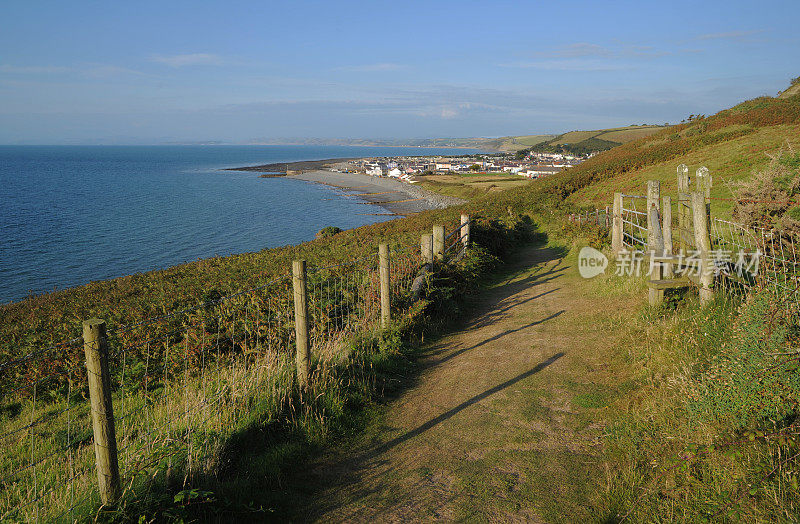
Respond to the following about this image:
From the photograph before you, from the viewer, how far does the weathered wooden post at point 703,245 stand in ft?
23.8

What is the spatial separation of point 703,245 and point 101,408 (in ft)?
26.2

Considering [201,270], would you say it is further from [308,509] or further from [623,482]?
[623,482]

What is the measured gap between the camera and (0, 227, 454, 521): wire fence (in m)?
4.20

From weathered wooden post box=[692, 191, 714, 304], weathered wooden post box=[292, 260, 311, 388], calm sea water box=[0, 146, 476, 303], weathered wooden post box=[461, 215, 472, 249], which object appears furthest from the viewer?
calm sea water box=[0, 146, 476, 303]

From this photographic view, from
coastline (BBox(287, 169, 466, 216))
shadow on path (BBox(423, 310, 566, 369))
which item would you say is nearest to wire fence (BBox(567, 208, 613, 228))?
shadow on path (BBox(423, 310, 566, 369))

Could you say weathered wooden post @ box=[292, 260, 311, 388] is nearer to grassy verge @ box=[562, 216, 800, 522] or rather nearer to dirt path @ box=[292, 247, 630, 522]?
dirt path @ box=[292, 247, 630, 522]

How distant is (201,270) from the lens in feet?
66.9

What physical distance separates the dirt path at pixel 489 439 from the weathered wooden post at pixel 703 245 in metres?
1.54

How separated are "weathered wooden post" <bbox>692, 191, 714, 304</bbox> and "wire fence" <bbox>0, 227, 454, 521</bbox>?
15.5ft

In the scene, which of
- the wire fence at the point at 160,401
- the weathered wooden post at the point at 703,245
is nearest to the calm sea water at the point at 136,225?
the wire fence at the point at 160,401

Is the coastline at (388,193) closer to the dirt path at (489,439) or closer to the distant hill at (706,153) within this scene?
the distant hill at (706,153)

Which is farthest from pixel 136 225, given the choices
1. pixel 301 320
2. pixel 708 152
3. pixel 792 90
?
pixel 792 90

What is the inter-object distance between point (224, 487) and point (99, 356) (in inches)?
61.7

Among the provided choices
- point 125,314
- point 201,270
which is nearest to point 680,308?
point 125,314
